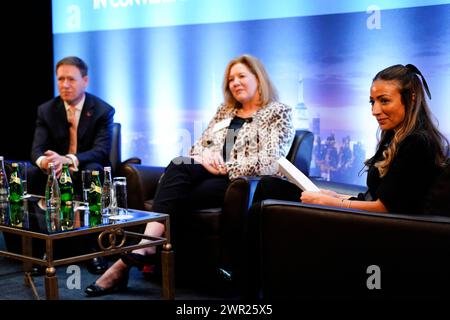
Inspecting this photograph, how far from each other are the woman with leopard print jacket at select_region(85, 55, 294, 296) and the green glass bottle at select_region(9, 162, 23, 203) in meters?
0.57

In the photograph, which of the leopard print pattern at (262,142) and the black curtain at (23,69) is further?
the black curtain at (23,69)

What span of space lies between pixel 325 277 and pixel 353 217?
0.82 feet

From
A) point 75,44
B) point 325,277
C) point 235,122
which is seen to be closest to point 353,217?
point 325,277

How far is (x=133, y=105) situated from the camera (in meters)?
5.10

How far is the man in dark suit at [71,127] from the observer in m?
4.11

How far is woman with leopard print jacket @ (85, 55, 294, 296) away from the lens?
133 inches

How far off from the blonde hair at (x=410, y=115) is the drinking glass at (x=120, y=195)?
1.08 m

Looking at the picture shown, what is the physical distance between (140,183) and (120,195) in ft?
2.92

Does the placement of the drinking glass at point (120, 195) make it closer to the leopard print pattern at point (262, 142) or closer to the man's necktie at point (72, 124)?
the leopard print pattern at point (262, 142)

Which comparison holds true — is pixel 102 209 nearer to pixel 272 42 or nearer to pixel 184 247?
pixel 184 247

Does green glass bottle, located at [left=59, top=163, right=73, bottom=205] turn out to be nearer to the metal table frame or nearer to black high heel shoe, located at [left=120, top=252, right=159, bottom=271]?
the metal table frame

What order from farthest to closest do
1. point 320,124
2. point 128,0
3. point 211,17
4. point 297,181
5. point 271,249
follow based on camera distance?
point 128,0 → point 211,17 → point 320,124 → point 297,181 → point 271,249

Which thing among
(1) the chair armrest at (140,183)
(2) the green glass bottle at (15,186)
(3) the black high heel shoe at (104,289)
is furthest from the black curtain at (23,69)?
(3) the black high heel shoe at (104,289)

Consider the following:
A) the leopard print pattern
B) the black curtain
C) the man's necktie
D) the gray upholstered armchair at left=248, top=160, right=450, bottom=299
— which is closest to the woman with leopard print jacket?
the leopard print pattern
